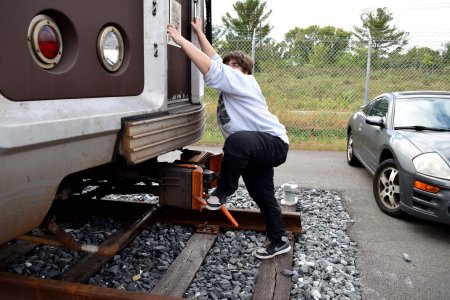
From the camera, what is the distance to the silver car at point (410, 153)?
437cm

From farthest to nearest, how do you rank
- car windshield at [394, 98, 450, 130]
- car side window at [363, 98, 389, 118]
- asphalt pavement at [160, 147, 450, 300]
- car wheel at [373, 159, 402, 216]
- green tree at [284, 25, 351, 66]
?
green tree at [284, 25, 351, 66] → car side window at [363, 98, 389, 118] → car windshield at [394, 98, 450, 130] → car wheel at [373, 159, 402, 216] → asphalt pavement at [160, 147, 450, 300]

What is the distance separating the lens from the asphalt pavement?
330 cm

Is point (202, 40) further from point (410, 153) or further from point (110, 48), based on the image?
point (410, 153)

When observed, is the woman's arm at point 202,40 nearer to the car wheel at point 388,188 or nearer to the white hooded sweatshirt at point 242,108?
the white hooded sweatshirt at point 242,108

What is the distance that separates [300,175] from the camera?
7.01 metres

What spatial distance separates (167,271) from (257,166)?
1.09m

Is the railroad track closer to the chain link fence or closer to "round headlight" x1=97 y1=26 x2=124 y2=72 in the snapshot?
"round headlight" x1=97 y1=26 x2=124 y2=72

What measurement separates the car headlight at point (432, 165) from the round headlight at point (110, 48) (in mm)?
3511

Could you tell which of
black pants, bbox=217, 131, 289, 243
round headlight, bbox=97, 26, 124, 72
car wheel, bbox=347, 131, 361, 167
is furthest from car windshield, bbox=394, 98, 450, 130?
round headlight, bbox=97, 26, 124, 72

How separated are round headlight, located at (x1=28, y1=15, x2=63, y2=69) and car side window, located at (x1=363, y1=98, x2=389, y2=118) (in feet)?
16.9

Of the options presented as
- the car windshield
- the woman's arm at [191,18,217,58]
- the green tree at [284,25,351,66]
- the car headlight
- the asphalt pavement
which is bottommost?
the asphalt pavement

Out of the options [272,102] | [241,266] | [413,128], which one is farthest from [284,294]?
[272,102]

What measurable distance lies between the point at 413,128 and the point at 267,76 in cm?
764

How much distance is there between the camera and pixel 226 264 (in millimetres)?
3521
